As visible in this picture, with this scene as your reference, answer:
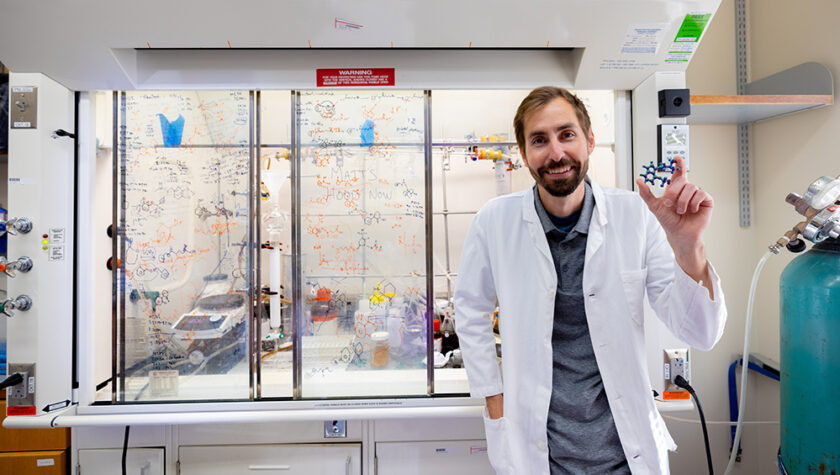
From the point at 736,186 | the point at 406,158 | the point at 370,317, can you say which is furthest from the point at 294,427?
the point at 736,186

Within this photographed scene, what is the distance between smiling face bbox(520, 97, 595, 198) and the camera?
1.10 m

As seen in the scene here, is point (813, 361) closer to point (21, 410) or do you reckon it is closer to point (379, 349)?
point (379, 349)

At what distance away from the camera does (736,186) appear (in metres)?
2.05

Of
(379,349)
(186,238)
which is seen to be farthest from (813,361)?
(186,238)

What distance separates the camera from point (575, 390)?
3.64 ft

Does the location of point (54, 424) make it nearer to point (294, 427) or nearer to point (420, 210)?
point (294, 427)

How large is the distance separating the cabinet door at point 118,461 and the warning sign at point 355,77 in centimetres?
187

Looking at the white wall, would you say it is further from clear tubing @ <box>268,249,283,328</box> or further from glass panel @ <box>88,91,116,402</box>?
glass panel @ <box>88,91,116,402</box>

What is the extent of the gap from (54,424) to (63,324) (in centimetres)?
40

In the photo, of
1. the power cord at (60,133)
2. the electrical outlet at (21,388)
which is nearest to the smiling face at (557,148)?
the power cord at (60,133)

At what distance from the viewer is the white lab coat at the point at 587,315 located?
1091 mm

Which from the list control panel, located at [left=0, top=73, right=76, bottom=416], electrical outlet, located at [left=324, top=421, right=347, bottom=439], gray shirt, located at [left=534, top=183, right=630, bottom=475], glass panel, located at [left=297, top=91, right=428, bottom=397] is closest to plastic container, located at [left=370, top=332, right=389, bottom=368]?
glass panel, located at [left=297, top=91, right=428, bottom=397]

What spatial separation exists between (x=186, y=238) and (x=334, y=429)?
45.5 inches

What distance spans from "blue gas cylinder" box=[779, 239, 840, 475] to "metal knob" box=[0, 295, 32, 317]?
114 inches
